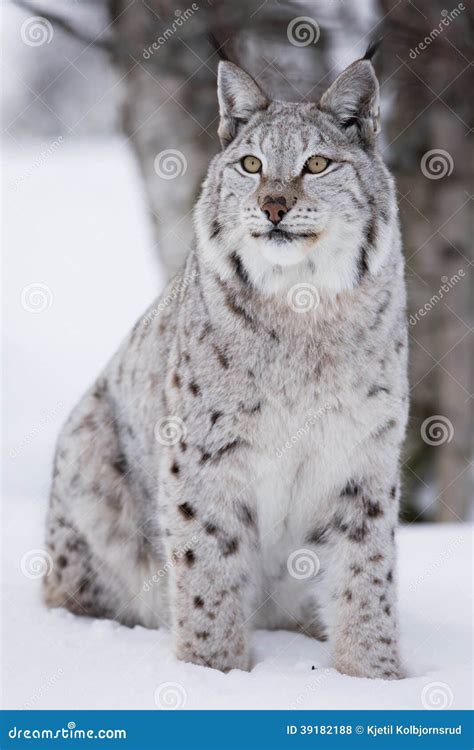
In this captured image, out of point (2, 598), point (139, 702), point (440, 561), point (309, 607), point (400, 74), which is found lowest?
point (2, 598)

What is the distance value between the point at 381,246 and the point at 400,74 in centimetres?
415

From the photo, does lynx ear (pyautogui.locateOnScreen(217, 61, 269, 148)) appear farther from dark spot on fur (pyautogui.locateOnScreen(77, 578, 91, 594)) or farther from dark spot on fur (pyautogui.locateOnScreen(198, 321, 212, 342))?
dark spot on fur (pyautogui.locateOnScreen(77, 578, 91, 594))

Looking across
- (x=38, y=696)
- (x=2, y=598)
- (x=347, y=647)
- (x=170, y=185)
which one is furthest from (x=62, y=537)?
(x=170, y=185)

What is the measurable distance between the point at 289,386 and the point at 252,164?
2.98ft

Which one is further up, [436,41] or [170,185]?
[436,41]

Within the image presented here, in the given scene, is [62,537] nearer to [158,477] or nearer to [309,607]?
[158,477]

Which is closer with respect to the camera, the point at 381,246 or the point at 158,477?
the point at 381,246

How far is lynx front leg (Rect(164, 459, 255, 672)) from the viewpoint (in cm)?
418

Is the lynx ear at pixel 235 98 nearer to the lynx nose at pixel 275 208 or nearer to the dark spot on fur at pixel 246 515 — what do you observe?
the lynx nose at pixel 275 208

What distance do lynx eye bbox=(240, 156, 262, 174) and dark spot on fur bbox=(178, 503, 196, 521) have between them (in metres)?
1.40

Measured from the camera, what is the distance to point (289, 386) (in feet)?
13.3

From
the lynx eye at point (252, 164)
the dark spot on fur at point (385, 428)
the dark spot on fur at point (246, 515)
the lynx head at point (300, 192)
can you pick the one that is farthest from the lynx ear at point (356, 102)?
the dark spot on fur at point (246, 515)

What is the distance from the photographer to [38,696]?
3.94 m

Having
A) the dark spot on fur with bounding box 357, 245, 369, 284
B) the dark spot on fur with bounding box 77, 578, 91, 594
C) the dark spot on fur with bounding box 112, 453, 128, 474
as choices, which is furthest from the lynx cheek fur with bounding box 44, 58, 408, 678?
the dark spot on fur with bounding box 77, 578, 91, 594
